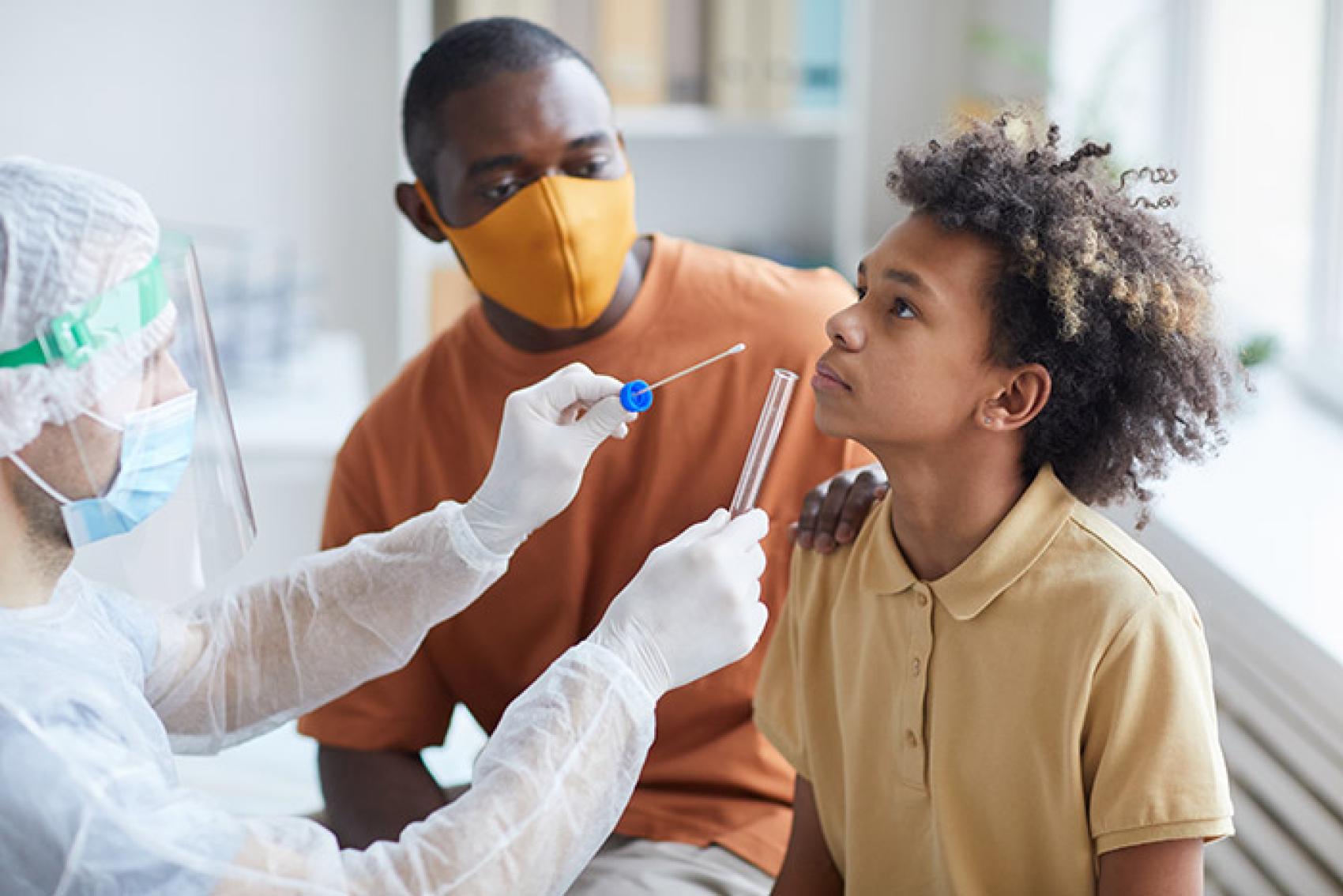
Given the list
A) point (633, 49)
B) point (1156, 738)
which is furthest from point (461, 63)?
point (633, 49)

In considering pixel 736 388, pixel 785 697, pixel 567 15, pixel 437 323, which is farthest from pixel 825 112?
pixel 785 697

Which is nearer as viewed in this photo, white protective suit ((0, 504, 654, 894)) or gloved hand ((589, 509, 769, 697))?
white protective suit ((0, 504, 654, 894))

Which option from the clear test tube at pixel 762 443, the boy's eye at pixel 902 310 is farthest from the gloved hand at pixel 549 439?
the boy's eye at pixel 902 310

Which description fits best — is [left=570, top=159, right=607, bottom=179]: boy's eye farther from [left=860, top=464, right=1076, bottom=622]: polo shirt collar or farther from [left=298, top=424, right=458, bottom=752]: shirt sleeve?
[left=860, top=464, right=1076, bottom=622]: polo shirt collar

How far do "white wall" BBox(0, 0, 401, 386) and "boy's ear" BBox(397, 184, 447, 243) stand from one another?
1722 mm

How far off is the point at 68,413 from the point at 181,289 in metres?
0.15

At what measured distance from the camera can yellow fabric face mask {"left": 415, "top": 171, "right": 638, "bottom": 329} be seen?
162cm

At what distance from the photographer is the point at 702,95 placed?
3350 mm

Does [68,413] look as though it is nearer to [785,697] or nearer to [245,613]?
[245,613]

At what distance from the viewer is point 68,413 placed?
1.13 meters

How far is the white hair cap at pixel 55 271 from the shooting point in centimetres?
110

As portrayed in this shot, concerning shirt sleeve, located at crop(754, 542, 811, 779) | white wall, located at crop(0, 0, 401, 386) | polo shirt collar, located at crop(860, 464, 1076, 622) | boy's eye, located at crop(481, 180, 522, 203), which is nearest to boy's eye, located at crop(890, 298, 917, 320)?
polo shirt collar, located at crop(860, 464, 1076, 622)

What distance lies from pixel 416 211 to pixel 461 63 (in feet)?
0.64

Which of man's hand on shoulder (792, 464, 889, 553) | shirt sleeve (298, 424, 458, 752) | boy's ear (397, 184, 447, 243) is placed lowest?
shirt sleeve (298, 424, 458, 752)
